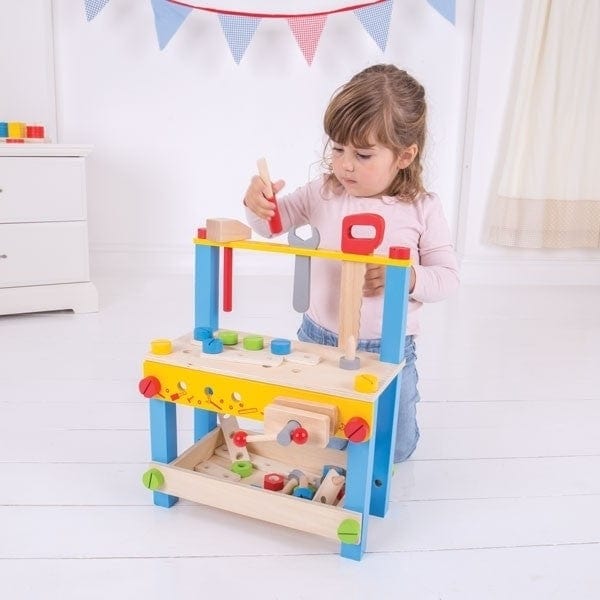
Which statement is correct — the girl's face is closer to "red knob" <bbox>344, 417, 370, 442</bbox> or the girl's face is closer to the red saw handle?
the red saw handle

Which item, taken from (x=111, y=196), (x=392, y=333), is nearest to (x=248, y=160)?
(x=111, y=196)

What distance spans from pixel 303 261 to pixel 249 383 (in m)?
0.17

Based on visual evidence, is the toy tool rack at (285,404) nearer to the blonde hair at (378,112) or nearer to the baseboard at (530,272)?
the blonde hair at (378,112)

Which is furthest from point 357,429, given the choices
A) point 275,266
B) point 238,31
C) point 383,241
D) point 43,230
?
point 238,31

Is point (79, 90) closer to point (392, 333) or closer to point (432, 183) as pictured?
point (432, 183)

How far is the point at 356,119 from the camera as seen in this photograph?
935 millimetres

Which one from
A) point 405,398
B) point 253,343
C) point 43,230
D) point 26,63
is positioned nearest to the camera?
point 253,343

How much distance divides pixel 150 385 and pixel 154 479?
13cm

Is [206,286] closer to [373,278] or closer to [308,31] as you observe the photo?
[373,278]

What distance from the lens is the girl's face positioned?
3.15ft

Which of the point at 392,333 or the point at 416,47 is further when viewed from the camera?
the point at 416,47

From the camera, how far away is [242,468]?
0.94 metres

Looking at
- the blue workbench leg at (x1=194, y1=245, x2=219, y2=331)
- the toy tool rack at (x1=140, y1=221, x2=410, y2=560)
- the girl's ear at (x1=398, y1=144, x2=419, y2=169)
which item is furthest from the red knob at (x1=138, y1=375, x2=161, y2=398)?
the girl's ear at (x1=398, y1=144, x2=419, y2=169)

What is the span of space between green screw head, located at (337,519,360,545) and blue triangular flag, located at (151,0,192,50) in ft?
5.88
